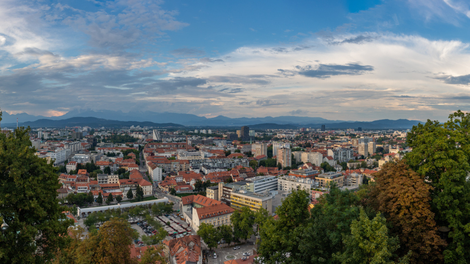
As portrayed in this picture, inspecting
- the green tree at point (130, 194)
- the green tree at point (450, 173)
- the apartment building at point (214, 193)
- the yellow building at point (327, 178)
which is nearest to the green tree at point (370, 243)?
the green tree at point (450, 173)

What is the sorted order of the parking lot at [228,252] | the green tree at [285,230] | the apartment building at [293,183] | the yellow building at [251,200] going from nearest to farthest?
the green tree at [285,230], the parking lot at [228,252], the yellow building at [251,200], the apartment building at [293,183]

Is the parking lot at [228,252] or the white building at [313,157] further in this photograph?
the white building at [313,157]

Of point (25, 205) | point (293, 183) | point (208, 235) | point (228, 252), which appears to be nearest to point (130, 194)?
point (208, 235)

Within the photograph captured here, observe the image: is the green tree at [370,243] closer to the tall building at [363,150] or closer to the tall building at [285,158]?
the tall building at [285,158]

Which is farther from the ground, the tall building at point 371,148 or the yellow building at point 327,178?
the tall building at point 371,148

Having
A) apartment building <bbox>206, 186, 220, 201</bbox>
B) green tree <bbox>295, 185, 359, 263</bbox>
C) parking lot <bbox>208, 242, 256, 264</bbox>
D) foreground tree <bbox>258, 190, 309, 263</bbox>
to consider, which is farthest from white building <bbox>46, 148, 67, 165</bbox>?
green tree <bbox>295, 185, 359, 263</bbox>

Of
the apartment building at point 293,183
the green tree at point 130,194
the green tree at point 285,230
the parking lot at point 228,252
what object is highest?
the green tree at point 285,230

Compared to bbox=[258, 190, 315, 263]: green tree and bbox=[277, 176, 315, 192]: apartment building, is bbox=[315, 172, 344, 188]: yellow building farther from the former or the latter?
bbox=[258, 190, 315, 263]: green tree

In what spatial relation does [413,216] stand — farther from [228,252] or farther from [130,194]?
[130,194]
